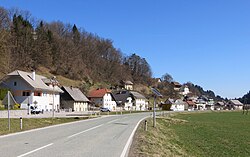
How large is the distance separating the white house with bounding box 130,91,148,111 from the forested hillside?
44.1ft

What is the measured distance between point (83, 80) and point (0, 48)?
68.8 meters

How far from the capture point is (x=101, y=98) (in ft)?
387

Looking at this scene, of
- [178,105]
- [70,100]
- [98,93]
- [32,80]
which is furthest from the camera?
[178,105]

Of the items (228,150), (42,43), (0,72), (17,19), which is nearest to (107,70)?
(42,43)

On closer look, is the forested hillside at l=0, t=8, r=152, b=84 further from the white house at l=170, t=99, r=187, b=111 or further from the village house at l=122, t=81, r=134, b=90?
the white house at l=170, t=99, r=187, b=111

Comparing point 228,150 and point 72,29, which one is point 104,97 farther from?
point 228,150

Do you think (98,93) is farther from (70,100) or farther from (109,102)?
(70,100)

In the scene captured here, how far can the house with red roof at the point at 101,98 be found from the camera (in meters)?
118

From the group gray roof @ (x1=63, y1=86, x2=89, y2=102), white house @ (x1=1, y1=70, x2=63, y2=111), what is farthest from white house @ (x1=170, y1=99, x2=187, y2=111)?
white house @ (x1=1, y1=70, x2=63, y2=111)

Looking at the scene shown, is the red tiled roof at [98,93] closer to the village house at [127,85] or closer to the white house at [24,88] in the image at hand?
the village house at [127,85]

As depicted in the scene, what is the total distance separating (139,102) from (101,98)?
35050 mm

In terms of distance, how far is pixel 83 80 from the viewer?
130 meters

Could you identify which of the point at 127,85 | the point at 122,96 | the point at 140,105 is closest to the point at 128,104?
the point at 122,96

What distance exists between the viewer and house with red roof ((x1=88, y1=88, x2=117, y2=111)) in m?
118
